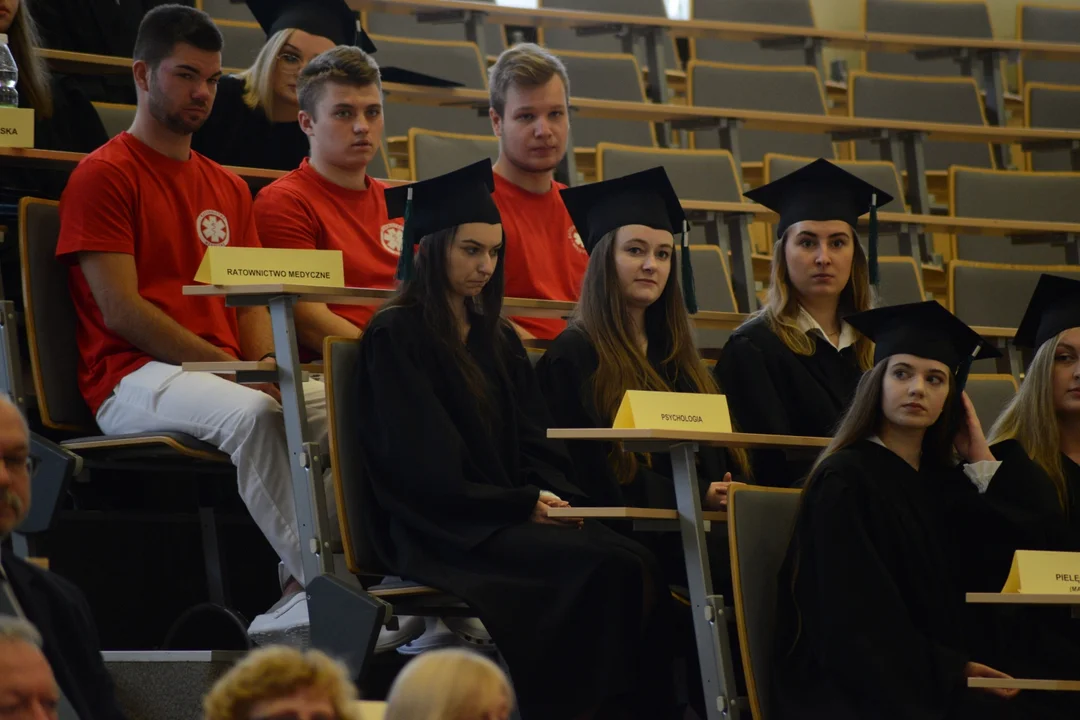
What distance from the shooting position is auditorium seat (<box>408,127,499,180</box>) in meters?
5.09

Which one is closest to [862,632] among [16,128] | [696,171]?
[16,128]

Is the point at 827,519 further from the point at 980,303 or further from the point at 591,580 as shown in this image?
the point at 980,303

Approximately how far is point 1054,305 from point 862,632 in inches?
44.7

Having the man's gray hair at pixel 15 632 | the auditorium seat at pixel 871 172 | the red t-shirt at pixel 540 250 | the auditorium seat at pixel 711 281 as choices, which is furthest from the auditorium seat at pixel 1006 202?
the man's gray hair at pixel 15 632

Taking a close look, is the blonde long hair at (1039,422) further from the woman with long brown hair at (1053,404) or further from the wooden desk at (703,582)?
the wooden desk at (703,582)

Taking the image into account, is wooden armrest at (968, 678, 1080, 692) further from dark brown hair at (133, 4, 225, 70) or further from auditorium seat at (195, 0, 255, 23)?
auditorium seat at (195, 0, 255, 23)

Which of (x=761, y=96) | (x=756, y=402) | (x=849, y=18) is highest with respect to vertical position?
(x=849, y=18)

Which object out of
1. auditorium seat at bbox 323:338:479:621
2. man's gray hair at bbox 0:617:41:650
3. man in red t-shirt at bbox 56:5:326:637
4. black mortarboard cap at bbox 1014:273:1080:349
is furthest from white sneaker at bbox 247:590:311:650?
black mortarboard cap at bbox 1014:273:1080:349

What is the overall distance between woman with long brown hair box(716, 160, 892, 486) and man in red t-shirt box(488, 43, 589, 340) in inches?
22.8

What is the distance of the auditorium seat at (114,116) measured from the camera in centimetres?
456

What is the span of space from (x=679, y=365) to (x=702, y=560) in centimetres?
79

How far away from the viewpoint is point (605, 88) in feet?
22.0

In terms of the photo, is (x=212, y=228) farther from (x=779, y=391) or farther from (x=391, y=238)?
(x=779, y=391)

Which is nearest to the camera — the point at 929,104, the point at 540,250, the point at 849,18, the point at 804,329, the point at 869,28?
the point at 804,329
